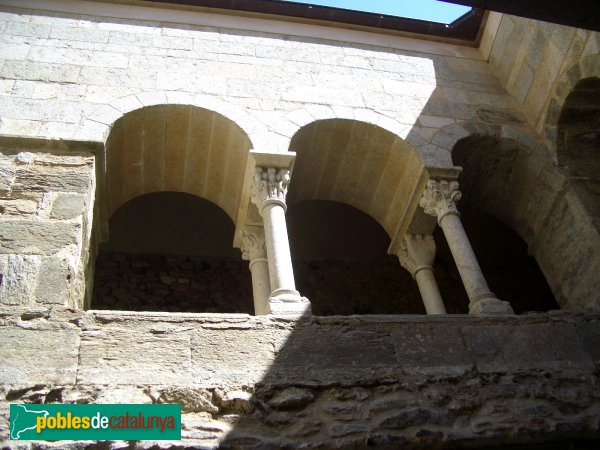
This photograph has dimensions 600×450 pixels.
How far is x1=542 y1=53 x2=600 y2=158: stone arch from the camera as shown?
5777 mm

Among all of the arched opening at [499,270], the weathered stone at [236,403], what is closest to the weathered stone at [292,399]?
the weathered stone at [236,403]

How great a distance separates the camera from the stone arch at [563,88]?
5777mm

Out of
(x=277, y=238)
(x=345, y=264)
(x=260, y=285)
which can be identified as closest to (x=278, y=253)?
(x=277, y=238)

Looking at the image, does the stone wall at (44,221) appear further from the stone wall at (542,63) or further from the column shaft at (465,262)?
the stone wall at (542,63)

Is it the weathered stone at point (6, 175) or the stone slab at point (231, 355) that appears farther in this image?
the weathered stone at point (6, 175)

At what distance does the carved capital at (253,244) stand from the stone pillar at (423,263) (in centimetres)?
135

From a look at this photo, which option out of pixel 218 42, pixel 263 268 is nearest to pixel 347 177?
pixel 263 268

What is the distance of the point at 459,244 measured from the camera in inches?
207

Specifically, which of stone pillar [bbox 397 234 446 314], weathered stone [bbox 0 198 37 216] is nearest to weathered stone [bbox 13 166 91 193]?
weathered stone [bbox 0 198 37 216]

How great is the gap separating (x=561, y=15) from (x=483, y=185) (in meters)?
3.83

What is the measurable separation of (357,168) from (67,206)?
284 centimetres

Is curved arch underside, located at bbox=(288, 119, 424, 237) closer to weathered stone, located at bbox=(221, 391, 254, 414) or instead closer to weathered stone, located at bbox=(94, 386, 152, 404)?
weathered stone, located at bbox=(221, 391, 254, 414)

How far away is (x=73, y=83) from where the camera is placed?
224 inches

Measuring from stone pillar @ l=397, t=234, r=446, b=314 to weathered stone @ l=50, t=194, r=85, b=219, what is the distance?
295 cm
